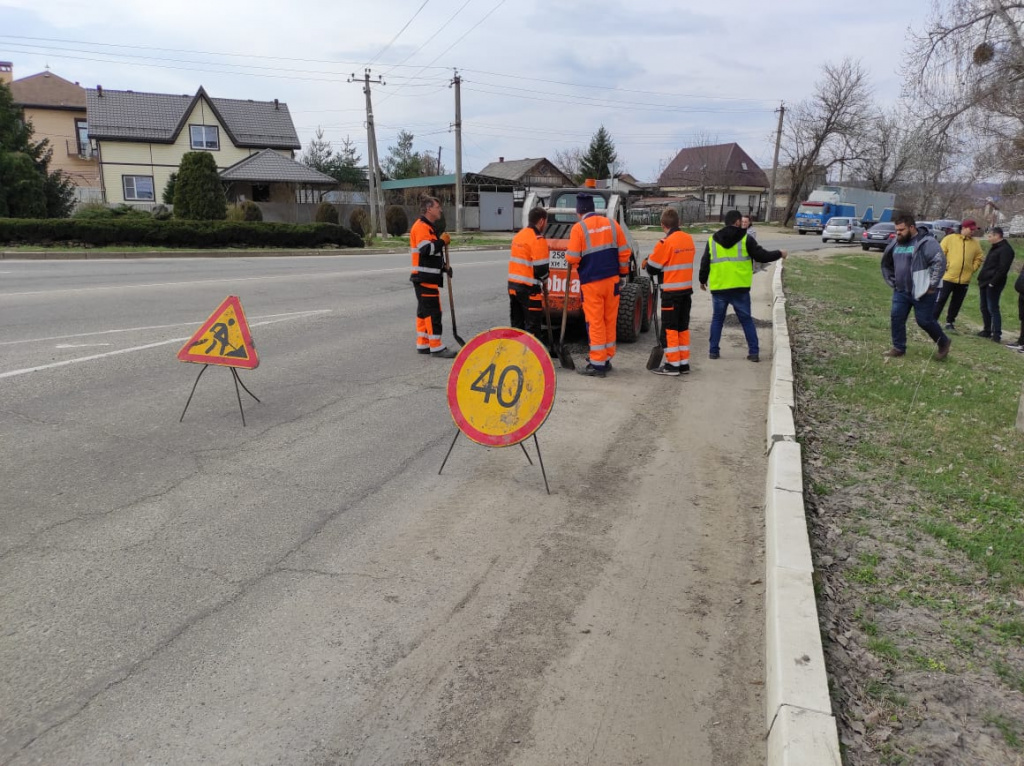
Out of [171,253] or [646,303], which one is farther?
[171,253]

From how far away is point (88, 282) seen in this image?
1422cm

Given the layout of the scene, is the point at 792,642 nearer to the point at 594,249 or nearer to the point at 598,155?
the point at 594,249

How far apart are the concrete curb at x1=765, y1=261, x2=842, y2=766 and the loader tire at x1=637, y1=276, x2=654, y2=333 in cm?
573

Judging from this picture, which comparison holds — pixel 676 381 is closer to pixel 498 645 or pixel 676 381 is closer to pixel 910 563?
pixel 910 563

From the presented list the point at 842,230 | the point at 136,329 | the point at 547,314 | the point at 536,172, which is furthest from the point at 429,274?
the point at 536,172

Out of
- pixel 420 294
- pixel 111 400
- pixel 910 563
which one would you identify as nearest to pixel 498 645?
pixel 910 563

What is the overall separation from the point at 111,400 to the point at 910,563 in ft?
21.1

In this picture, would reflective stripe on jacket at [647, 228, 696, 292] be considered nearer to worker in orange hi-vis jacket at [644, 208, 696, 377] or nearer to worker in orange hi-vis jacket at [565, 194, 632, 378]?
worker in orange hi-vis jacket at [644, 208, 696, 377]

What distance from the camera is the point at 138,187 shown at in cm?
4625

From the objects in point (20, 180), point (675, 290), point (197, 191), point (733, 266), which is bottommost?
point (675, 290)

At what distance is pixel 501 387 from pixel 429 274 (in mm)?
4138

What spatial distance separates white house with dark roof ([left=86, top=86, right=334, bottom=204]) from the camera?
4416 centimetres

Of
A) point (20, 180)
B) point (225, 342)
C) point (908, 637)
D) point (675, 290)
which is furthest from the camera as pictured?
point (20, 180)

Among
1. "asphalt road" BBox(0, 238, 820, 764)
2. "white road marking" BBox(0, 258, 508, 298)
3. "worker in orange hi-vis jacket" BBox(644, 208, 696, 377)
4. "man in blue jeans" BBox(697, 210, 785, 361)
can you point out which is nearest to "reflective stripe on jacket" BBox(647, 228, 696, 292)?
"worker in orange hi-vis jacket" BBox(644, 208, 696, 377)
